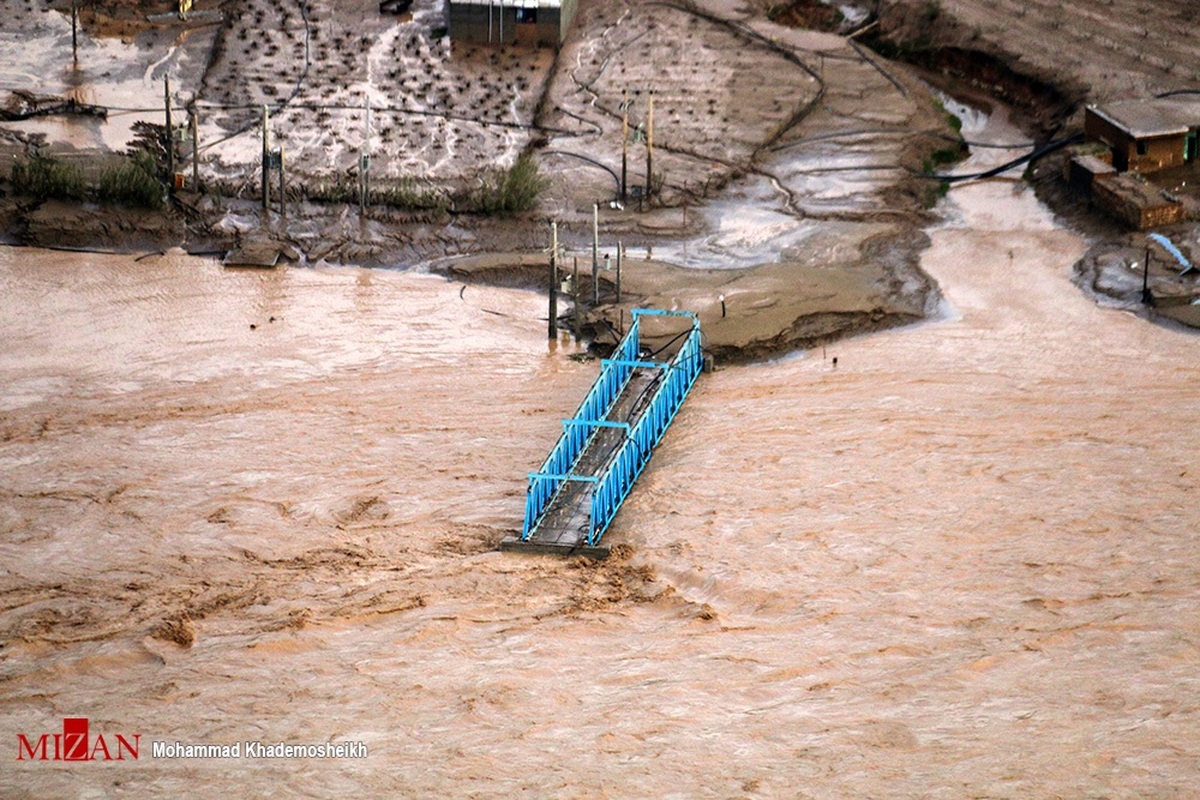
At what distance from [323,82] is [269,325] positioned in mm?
7408

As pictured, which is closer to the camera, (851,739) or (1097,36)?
(851,739)

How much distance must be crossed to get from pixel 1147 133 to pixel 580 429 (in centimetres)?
1063

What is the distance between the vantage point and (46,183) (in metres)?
23.1

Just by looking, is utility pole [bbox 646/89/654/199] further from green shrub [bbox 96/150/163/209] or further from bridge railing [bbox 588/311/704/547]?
green shrub [bbox 96/150/163/209]

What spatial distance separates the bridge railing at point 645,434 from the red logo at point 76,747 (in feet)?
16.0

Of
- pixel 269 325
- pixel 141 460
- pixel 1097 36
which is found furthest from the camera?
pixel 1097 36

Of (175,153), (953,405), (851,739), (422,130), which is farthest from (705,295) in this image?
(851,739)

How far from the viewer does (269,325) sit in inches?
797

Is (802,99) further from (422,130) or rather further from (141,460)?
(141,460)

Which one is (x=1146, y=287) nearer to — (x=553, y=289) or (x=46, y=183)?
(x=553, y=289)

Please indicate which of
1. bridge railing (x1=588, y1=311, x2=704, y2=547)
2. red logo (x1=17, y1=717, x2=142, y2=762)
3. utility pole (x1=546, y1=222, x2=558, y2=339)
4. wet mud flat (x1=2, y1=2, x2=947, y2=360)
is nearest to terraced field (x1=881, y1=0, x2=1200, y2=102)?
wet mud flat (x1=2, y1=2, x2=947, y2=360)

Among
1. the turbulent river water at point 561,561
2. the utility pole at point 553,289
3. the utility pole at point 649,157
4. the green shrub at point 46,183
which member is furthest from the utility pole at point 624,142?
the green shrub at point 46,183

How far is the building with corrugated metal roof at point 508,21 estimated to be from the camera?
90.7ft

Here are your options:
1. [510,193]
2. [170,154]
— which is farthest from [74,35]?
[510,193]
